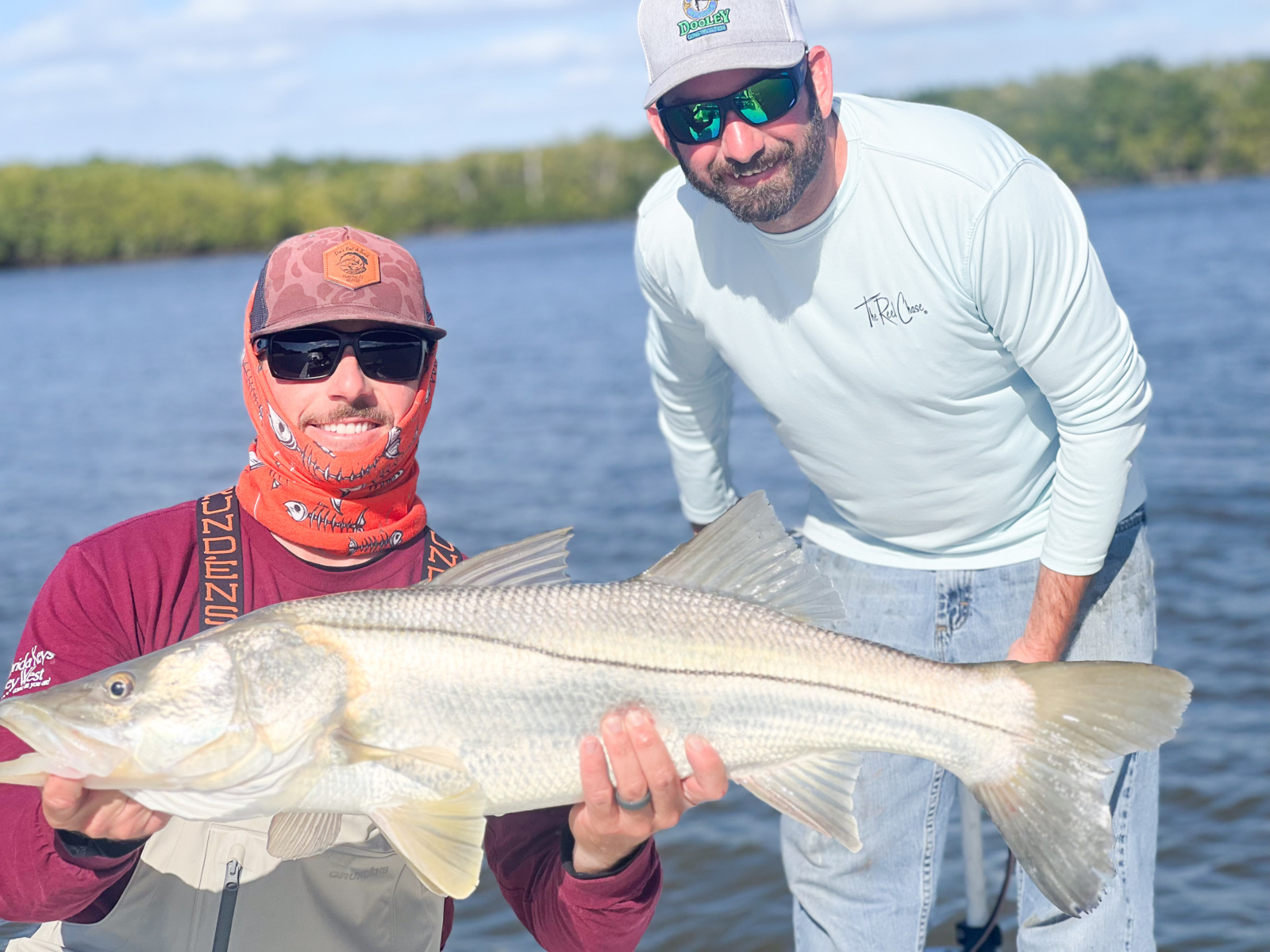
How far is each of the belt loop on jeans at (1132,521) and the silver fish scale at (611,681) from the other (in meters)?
1.18

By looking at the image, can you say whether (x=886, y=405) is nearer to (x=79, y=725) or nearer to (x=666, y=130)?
(x=666, y=130)

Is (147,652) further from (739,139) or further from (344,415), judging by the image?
(739,139)

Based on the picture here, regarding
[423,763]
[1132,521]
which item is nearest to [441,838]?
[423,763]

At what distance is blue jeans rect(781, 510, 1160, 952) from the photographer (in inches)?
145

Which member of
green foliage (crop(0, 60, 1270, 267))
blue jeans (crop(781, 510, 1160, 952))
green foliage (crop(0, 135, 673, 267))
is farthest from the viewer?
green foliage (crop(0, 60, 1270, 267))

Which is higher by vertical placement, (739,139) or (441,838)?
(739,139)

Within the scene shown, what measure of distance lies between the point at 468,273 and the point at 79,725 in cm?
5734

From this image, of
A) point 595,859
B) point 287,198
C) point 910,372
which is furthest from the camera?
point 287,198

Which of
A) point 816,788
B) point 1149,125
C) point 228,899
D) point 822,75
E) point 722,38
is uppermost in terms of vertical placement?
point 722,38

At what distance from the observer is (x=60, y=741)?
2.36 m

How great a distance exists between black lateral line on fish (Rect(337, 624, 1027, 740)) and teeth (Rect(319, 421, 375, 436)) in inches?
32.4

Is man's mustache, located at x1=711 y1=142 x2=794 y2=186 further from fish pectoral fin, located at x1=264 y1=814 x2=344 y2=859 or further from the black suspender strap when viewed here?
fish pectoral fin, located at x1=264 y1=814 x2=344 y2=859

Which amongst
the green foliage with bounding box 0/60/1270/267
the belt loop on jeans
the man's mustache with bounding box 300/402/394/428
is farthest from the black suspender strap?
the green foliage with bounding box 0/60/1270/267

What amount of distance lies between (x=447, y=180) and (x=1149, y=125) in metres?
67.4
